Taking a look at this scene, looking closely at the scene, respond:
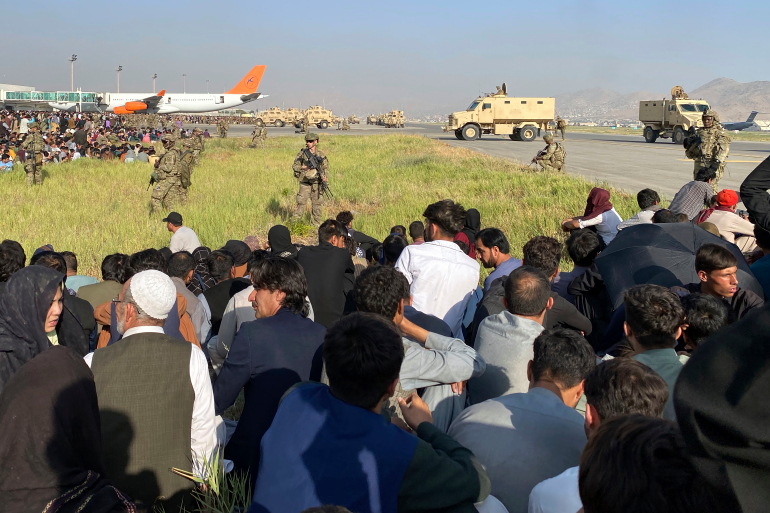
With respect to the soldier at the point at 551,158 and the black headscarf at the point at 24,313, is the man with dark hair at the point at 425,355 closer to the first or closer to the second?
the black headscarf at the point at 24,313

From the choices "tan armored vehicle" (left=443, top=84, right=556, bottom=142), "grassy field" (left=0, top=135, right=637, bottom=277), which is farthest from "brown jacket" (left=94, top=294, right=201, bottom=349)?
"tan armored vehicle" (left=443, top=84, right=556, bottom=142)

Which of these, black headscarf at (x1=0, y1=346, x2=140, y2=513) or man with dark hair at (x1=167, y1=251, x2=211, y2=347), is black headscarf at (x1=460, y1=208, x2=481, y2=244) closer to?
man with dark hair at (x1=167, y1=251, x2=211, y2=347)

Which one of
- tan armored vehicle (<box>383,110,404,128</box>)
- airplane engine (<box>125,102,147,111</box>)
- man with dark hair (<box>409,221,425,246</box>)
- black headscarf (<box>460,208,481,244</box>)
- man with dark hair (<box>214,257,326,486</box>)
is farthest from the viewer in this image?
tan armored vehicle (<box>383,110,404,128</box>)

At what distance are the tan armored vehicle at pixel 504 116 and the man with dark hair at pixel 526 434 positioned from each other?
105 ft

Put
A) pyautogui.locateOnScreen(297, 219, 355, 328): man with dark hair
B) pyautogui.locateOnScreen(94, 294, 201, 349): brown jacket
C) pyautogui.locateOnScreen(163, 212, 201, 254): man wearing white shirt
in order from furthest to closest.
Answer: pyautogui.locateOnScreen(163, 212, 201, 254): man wearing white shirt → pyautogui.locateOnScreen(297, 219, 355, 328): man with dark hair → pyautogui.locateOnScreen(94, 294, 201, 349): brown jacket

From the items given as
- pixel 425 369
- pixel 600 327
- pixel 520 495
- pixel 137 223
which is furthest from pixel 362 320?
pixel 137 223

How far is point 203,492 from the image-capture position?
2.57 metres

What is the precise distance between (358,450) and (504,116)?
32.7 metres

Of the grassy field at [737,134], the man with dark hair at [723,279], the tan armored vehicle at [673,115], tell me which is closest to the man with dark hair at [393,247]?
the man with dark hair at [723,279]

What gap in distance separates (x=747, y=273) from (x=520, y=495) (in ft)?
8.58

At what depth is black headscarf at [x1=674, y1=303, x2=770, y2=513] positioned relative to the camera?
2.43 feet

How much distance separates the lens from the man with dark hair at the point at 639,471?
968 millimetres

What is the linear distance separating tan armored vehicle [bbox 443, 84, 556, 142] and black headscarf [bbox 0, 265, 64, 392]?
31.6 meters

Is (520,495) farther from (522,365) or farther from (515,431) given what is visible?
(522,365)
